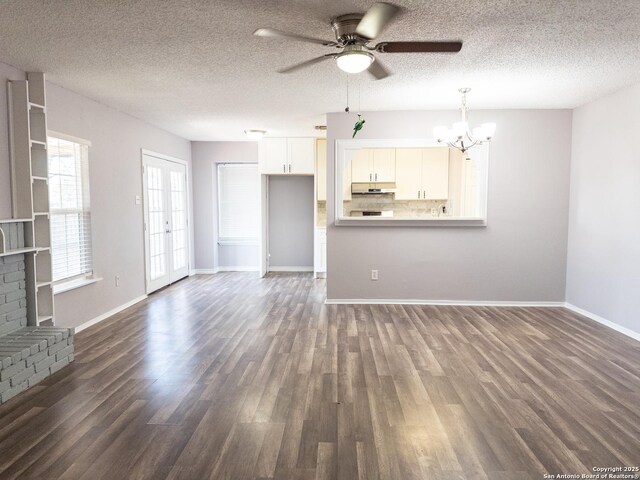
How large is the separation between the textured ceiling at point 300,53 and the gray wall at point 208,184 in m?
2.74

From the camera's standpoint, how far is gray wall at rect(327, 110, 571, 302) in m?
5.26

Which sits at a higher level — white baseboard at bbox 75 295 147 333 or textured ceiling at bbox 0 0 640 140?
textured ceiling at bbox 0 0 640 140

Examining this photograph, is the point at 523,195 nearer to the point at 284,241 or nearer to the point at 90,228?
the point at 284,241

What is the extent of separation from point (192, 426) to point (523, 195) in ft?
15.6

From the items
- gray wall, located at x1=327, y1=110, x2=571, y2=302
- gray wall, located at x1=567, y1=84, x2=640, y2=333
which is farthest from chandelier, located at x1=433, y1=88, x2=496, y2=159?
gray wall, located at x1=567, y1=84, x2=640, y2=333

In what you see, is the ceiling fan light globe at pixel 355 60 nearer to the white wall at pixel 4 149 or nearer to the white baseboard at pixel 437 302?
the white wall at pixel 4 149

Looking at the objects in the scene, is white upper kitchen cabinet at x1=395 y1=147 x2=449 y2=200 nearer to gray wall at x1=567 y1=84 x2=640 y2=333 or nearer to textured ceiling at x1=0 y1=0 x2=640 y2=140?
textured ceiling at x1=0 y1=0 x2=640 y2=140

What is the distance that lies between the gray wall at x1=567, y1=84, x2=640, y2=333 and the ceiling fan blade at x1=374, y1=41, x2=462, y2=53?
2.83 m

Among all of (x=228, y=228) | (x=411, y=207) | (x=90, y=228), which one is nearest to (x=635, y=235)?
(x=411, y=207)

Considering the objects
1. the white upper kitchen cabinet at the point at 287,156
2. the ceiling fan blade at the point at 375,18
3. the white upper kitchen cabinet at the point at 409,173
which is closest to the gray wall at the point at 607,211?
the white upper kitchen cabinet at the point at 409,173

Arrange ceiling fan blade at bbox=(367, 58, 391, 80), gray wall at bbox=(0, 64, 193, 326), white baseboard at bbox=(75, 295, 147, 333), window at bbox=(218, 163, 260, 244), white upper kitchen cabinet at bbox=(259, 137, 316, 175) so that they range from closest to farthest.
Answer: ceiling fan blade at bbox=(367, 58, 391, 80) < gray wall at bbox=(0, 64, 193, 326) < white baseboard at bbox=(75, 295, 147, 333) < white upper kitchen cabinet at bbox=(259, 137, 316, 175) < window at bbox=(218, 163, 260, 244)

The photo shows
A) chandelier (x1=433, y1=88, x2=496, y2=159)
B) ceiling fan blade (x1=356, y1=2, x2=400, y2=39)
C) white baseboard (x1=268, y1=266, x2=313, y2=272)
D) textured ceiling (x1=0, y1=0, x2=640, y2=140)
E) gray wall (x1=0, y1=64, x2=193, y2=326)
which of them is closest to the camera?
ceiling fan blade (x1=356, y1=2, x2=400, y2=39)

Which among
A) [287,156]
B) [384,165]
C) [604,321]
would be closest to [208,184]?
[287,156]

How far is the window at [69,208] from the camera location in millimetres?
4109
